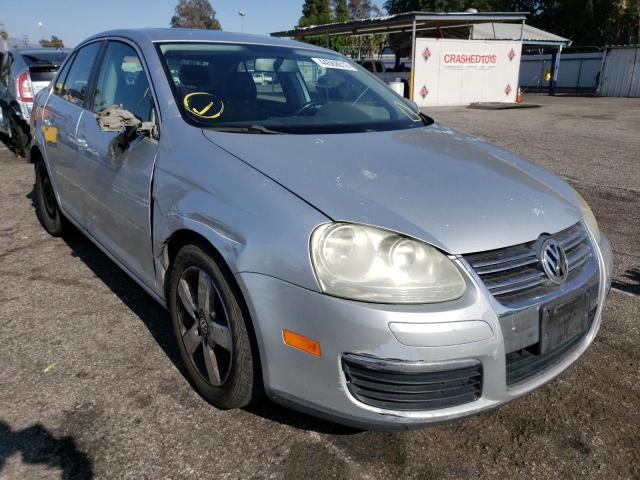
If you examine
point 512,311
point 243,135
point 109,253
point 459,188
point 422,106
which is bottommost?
point 422,106

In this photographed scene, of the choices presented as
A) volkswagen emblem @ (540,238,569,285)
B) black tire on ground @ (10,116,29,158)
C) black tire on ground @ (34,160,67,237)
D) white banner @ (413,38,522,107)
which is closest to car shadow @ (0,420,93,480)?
volkswagen emblem @ (540,238,569,285)

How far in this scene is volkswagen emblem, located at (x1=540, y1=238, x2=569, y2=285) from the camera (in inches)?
76.9

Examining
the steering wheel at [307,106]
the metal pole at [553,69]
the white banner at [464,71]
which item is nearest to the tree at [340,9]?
the metal pole at [553,69]

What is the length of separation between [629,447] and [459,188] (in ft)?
4.08

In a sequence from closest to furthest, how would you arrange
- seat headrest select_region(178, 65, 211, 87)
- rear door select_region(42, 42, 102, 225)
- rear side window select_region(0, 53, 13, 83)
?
seat headrest select_region(178, 65, 211, 87) < rear door select_region(42, 42, 102, 225) < rear side window select_region(0, 53, 13, 83)

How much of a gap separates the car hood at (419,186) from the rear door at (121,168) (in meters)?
0.48

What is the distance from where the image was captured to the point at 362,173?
217 cm

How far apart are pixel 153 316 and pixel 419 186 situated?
1.92 meters

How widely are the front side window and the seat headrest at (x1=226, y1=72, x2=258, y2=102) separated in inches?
16.4

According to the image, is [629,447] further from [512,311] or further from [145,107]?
[145,107]

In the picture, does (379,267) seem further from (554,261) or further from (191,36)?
(191,36)

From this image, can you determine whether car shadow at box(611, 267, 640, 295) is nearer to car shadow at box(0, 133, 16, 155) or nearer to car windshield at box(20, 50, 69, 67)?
car windshield at box(20, 50, 69, 67)

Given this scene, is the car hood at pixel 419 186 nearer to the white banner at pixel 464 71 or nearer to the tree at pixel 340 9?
the white banner at pixel 464 71

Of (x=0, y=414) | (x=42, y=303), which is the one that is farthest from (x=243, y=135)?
(x=42, y=303)
